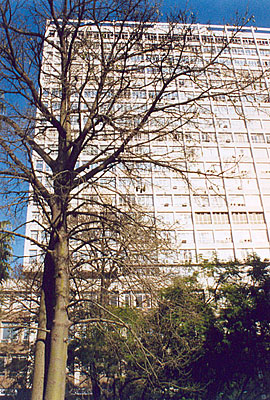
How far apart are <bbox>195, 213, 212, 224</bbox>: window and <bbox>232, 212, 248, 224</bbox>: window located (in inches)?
122

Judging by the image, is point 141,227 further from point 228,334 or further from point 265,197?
point 265,197

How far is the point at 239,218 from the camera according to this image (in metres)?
43.3

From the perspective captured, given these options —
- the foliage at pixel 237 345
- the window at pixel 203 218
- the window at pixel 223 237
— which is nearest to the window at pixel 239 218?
the window at pixel 223 237

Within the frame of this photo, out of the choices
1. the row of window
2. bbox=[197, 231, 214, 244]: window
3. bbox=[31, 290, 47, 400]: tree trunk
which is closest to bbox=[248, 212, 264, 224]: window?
the row of window

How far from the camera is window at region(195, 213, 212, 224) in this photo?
4247cm

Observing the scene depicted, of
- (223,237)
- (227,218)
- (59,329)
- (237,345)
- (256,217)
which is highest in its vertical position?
(256,217)

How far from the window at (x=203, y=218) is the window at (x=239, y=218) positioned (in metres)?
3.10

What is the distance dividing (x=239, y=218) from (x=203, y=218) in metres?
4.63

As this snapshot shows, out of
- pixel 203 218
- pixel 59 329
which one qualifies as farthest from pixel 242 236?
pixel 59 329

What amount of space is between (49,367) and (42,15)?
6616mm

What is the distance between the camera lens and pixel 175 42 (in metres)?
6.85

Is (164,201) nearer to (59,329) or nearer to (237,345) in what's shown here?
(237,345)

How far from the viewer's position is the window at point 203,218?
42.5 meters

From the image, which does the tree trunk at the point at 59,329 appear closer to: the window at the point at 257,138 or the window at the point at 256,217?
the window at the point at 256,217
